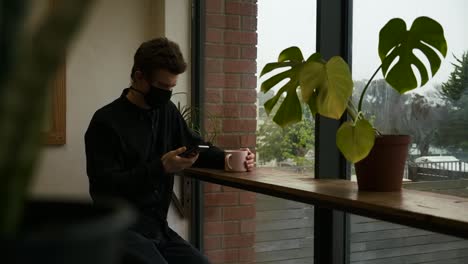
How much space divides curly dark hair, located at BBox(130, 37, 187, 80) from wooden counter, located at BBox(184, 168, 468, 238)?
1.92ft

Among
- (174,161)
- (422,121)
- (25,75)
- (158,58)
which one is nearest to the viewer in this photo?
(25,75)

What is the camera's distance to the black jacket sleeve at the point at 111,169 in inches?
84.9

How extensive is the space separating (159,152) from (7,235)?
216cm

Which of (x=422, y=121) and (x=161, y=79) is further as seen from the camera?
(x=161, y=79)

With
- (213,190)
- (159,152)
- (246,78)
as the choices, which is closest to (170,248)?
(159,152)

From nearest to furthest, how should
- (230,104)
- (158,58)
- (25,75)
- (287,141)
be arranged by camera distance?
(25,75)
(158,58)
(287,141)
(230,104)

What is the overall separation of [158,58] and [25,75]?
2064mm

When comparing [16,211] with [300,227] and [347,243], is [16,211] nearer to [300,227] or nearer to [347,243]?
[347,243]

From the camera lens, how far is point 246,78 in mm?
3125

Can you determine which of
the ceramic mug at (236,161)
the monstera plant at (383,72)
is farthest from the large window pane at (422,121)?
the ceramic mug at (236,161)

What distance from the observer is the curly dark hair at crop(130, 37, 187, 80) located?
235cm

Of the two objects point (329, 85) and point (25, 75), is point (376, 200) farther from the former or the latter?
point (25, 75)

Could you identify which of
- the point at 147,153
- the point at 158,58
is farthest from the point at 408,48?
the point at 147,153

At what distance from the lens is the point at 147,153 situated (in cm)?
240
